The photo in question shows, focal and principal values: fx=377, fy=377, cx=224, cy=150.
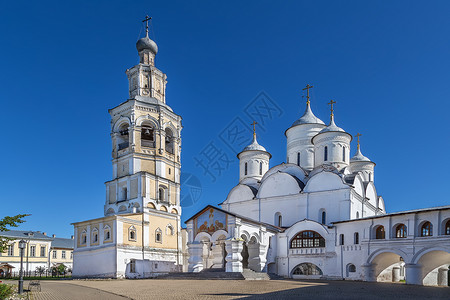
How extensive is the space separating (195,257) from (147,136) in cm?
1110

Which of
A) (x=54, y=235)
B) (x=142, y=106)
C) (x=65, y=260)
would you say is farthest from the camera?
(x=54, y=235)

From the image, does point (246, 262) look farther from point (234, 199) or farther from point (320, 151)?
point (320, 151)

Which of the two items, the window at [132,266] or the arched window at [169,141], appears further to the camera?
the arched window at [169,141]

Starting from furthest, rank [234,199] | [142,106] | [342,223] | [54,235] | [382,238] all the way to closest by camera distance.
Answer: [54,235] → [234,199] → [142,106] → [342,223] → [382,238]

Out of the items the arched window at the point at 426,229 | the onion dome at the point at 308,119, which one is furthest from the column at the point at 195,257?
the onion dome at the point at 308,119

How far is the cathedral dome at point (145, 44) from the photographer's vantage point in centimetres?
3192

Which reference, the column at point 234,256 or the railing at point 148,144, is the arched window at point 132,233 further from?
the column at point 234,256

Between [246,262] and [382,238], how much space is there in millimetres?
9840

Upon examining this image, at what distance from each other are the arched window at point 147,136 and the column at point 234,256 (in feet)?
37.3

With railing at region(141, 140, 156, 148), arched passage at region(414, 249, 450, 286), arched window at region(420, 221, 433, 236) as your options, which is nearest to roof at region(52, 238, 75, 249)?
railing at region(141, 140, 156, 148)

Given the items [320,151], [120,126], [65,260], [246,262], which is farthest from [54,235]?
[320,151]

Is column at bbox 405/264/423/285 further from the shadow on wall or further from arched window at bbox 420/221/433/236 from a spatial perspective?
the shadow on wall

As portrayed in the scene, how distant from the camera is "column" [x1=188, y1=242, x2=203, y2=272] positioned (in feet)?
79.6

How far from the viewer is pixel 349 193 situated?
26297 millimetres
